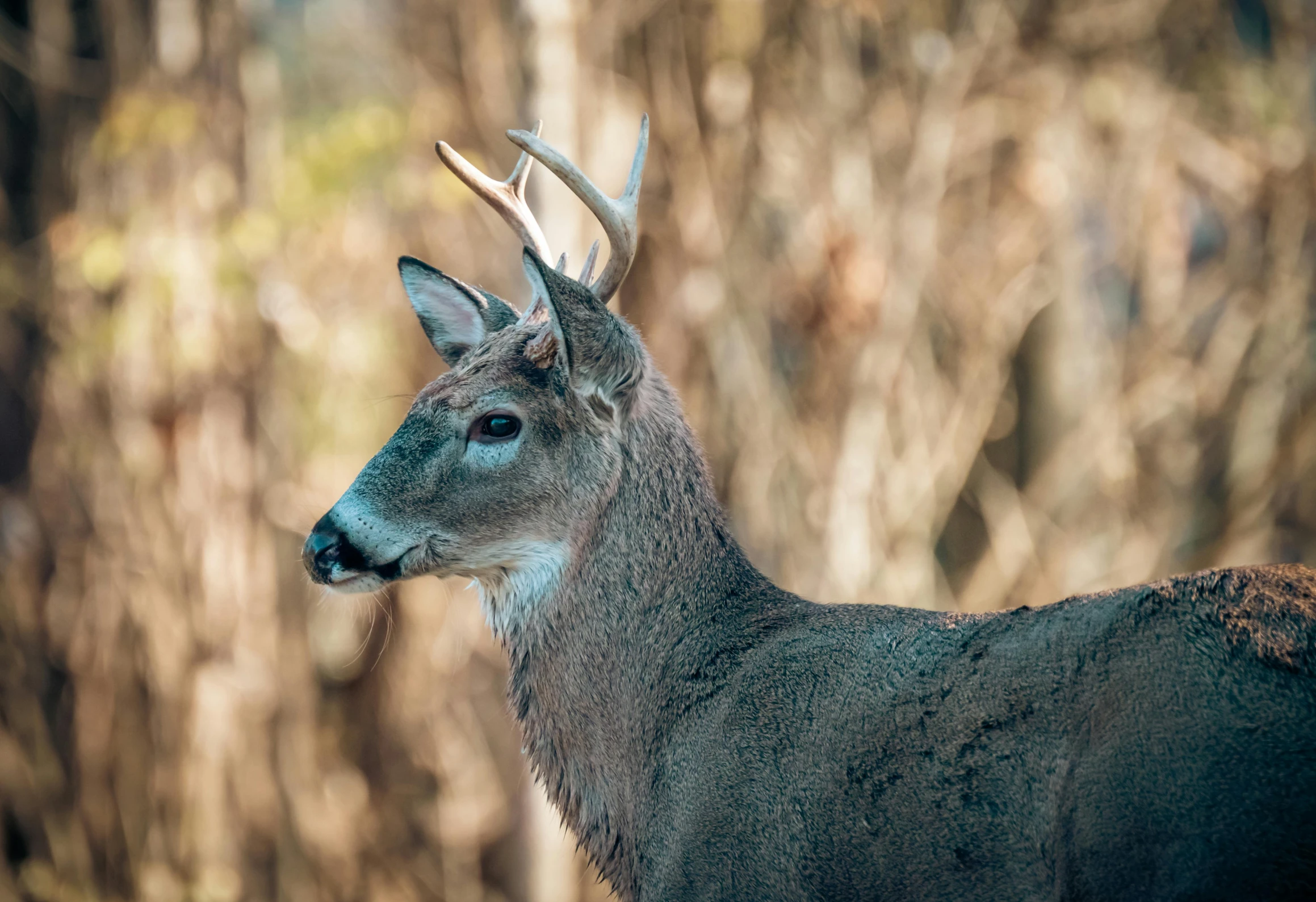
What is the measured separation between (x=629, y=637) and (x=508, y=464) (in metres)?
0.72

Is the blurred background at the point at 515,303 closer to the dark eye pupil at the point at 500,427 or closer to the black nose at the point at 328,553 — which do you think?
A: the dark eye pupil at the point at 500,427

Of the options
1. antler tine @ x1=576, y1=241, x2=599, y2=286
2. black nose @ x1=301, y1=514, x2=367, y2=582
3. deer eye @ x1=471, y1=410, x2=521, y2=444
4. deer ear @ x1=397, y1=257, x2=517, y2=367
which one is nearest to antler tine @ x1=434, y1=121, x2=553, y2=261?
antler tine @ x1=576, y1=241, x2=599, y2=286

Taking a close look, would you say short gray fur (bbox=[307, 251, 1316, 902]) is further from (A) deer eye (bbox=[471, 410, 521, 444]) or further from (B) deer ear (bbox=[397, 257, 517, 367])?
(B) deer ear (bbox=[397, 257, 517, 367])

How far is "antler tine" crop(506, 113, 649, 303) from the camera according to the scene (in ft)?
13.4

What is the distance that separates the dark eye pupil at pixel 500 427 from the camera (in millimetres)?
4176

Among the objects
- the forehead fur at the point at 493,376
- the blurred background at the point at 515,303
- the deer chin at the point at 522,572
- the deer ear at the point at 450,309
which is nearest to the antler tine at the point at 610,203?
the forehead fur at the point at 493,376

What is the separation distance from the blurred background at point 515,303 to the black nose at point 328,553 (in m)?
4.65

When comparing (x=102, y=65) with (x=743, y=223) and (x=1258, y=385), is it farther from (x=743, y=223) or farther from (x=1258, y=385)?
(x=1258, y=385)

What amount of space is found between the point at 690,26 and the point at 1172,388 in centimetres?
564

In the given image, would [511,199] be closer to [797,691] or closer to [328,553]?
[328,553]

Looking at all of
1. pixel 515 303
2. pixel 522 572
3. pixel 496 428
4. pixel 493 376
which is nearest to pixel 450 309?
pixel 493 376

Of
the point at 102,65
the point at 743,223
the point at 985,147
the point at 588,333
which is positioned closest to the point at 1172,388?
the point at 985,147

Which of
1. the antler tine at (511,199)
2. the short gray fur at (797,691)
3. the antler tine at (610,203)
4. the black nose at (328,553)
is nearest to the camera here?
the short gray fur at (797,691)

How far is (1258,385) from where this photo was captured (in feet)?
37.0
